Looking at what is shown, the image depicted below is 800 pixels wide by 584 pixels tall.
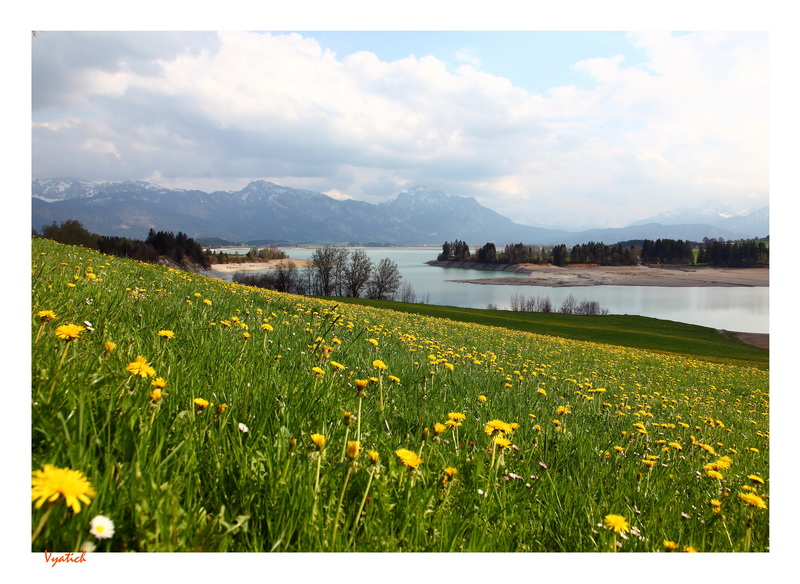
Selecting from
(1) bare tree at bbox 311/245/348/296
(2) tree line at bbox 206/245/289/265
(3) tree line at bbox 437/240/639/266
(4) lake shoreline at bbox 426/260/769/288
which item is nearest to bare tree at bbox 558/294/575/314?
(4) lake shoreline at bbox 426/260/769/288

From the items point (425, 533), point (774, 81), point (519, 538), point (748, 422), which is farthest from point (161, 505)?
point (748, 422)

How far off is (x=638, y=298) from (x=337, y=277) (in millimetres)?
59671

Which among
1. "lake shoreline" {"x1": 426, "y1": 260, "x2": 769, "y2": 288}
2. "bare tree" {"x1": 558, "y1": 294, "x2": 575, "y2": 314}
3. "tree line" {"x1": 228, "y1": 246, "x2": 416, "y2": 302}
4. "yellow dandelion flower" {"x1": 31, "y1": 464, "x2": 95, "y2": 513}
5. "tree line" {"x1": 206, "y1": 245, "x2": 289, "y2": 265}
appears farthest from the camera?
"tree line" {"x1": 206, "y1": 245, "x2": 289, "y2": 265}

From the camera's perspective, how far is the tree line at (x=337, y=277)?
78.6 metres

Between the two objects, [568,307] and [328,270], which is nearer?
[328,270]

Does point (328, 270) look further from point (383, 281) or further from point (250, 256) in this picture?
point (250, 256)

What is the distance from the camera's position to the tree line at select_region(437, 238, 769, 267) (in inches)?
3152

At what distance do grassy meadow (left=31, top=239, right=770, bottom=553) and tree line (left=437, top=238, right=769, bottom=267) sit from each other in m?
79.9

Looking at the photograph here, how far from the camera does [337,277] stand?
7981 centimetres

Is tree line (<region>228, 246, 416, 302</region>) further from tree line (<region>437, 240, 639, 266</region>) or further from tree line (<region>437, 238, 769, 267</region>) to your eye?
tree line (<region>437, 240, 639, 266</region>)

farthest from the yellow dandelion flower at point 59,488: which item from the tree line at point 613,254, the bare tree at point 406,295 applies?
the bare tree at point 406,295

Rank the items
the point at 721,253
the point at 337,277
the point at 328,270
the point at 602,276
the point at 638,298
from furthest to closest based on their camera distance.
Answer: the point at 602,276 < the point at 638,298 < the point at 337,277 < the point at 328,270 < the point at 721,253

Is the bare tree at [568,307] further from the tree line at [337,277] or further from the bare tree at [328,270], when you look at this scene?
the bare tree at [328,270]

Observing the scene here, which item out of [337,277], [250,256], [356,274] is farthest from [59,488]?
[250,256]
